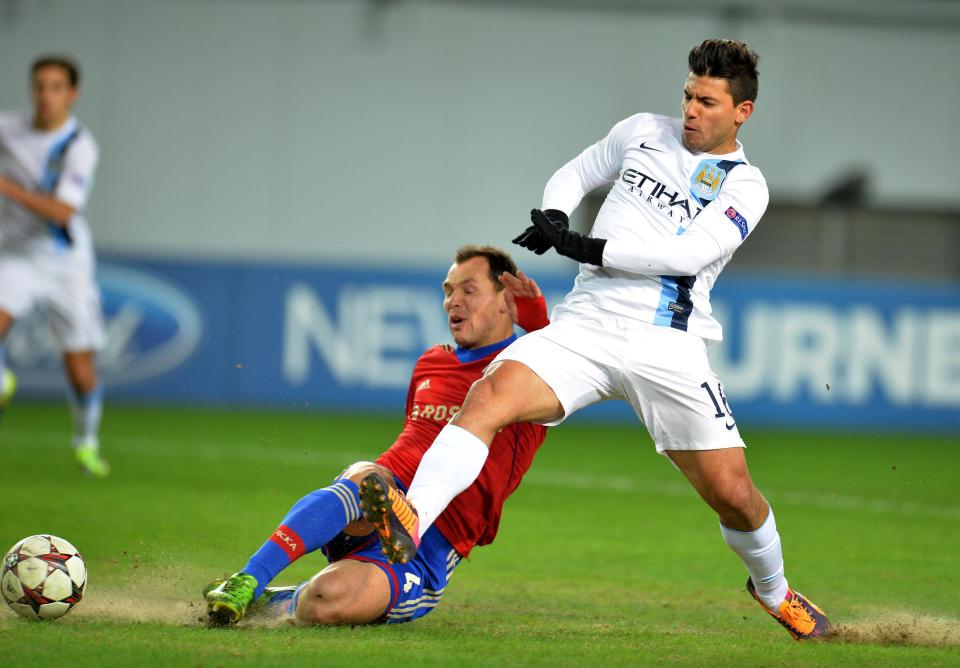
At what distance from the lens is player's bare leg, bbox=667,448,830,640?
5.04 meters

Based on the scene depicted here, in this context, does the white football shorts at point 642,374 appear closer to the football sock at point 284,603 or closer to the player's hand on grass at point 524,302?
the player's hand on grass at point 524,302

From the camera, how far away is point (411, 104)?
18531 millimetres

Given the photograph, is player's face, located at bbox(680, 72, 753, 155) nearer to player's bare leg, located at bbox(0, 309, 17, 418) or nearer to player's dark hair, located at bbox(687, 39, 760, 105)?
player's dark hair, located at bbox(687, 39, 760, 105)

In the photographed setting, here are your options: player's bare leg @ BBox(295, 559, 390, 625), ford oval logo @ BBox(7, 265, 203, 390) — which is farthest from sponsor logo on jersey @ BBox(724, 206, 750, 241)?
ford oval logo @ BBox(7, 265, 203, 390)

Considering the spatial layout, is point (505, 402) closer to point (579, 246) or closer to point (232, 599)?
point (579, 246)

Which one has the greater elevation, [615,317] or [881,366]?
[615,317]

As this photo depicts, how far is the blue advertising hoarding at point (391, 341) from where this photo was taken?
14883 mm

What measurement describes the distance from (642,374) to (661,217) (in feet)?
2.09

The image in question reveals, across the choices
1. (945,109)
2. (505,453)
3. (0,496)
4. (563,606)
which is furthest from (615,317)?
(945,109)

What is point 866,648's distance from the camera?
5.01 meters

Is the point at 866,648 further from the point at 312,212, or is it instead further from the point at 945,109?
the point at 945,109

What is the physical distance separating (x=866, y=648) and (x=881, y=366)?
10604 millimetres

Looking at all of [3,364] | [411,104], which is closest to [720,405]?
[3,364]

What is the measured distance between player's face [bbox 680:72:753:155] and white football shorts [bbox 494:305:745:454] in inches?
29.1
